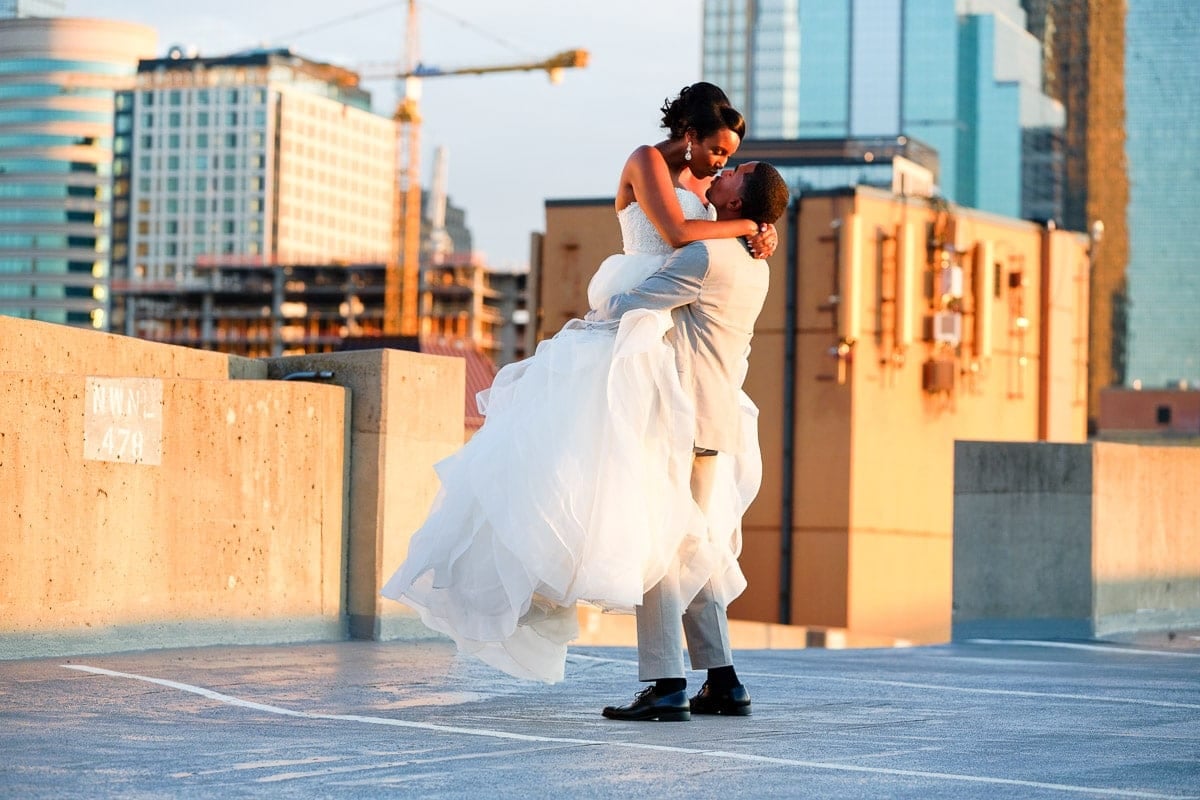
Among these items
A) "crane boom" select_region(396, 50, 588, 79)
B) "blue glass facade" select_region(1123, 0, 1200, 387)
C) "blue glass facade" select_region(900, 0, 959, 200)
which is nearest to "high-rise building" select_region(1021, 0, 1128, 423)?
"blue glass facade" select_region(1123, 0, 1200, 387)

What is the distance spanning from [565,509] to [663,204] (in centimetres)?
105

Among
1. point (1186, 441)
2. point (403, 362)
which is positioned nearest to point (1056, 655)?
point (403, 362)

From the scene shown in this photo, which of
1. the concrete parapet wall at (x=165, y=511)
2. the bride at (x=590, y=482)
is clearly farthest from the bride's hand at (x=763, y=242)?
the concrete parapet wall at (x=165, y=511)

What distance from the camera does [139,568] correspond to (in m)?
8.58

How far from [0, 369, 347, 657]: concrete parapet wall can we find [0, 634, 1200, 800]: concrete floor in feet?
1.37

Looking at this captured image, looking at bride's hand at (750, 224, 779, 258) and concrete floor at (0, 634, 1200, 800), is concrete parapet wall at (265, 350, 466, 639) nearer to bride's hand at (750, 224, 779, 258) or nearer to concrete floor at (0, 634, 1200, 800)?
concrete floor at (0, 634, 1200, 800)

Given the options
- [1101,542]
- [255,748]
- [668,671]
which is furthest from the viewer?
[1101,542]

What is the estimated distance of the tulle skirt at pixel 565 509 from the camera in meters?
6.10

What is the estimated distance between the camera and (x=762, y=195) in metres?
6.51

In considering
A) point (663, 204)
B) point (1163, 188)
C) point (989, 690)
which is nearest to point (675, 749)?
point (663, 204)

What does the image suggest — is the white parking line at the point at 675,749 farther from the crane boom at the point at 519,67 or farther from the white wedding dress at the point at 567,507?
the crane boom at the point at 519,67

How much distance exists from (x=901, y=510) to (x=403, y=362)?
1286 inches

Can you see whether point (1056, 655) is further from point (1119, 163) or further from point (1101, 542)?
point (1119, 163)

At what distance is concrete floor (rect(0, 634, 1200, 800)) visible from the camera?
14.7 ft
